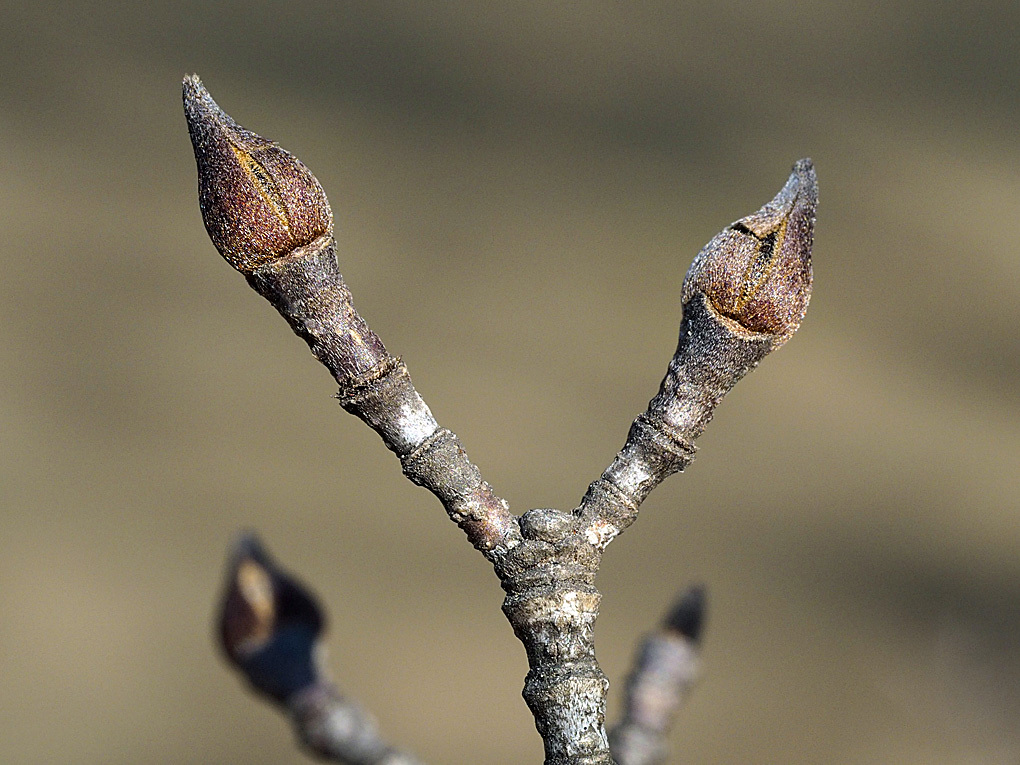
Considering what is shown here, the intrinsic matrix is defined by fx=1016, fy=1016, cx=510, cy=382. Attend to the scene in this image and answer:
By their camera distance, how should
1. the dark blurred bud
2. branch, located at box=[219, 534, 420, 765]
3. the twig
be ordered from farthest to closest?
the dark blurred bud < branch, located at box=[219, 534, 420, 765] < the twig

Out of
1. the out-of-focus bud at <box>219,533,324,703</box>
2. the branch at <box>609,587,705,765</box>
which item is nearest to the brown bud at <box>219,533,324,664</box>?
the out-of-focus bud at <box>219,533,324,703</box>

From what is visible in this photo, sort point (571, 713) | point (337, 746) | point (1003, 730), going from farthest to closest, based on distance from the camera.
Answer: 1. point (1003, 730)
2. point (337, 746)
3. point (571, 713)

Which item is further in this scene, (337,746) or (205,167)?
(337,746)

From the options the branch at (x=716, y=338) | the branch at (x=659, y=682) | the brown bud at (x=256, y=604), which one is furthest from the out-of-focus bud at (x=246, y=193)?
the branch at (x=659, y=682)

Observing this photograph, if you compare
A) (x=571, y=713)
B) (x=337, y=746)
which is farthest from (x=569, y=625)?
(x=337, y=746)

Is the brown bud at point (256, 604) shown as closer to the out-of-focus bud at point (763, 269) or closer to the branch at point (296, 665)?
the branch at point (296, 665)

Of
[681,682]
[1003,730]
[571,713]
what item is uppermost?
[1003,730]

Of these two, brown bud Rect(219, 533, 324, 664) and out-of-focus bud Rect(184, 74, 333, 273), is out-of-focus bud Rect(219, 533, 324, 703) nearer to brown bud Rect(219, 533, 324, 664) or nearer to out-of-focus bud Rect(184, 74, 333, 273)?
brown bud Rect(219, 533, 324, 664)

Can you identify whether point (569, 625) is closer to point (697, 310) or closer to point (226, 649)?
point (697, 310)
